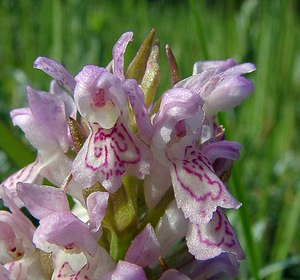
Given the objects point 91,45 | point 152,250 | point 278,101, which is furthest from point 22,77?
point 152,250

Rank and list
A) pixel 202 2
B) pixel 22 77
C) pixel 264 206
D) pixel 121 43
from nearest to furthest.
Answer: pixel 121 43
pixel 264 206
pixel 22 77
pixel 202 2

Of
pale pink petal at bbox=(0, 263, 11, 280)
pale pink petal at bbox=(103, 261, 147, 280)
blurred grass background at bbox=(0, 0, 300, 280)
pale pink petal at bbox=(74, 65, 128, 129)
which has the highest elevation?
pale pink petal at bbox=(74, 65, 128, 129)

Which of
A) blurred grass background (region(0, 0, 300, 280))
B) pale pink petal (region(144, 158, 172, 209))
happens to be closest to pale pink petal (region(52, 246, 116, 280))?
pale pink petal (region(144, 158, 172, 209))

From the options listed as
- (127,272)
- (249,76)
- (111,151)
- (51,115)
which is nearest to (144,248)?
(127,272)

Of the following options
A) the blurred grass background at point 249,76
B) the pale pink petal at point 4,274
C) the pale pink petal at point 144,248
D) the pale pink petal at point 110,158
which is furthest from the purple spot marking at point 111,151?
the blurred grass background at point 249,76

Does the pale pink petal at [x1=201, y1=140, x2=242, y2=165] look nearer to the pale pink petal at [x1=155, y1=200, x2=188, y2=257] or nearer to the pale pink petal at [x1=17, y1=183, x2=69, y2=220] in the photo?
the pale pink petal at [x1=155, y1=200, x2=188, y2=257]

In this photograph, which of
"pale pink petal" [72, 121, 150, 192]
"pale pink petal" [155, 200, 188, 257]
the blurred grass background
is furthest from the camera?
the blurred grass background

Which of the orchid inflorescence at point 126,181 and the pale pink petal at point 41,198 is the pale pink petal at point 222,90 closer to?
the orchid inflorescence at point 126,181

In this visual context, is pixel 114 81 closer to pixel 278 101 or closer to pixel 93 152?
pixel 93 152
